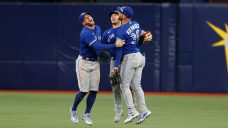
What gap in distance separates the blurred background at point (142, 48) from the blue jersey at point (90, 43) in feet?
25.0

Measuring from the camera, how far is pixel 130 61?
1261 centimetres

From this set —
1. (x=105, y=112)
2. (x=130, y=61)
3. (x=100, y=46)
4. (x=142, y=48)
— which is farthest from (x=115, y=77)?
(x=142, y=48)

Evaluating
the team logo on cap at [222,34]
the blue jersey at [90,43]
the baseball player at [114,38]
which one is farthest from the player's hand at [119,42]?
the team logo on cap at [222,34]

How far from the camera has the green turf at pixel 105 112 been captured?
13078 millimetres

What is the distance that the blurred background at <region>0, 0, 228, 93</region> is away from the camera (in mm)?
20500

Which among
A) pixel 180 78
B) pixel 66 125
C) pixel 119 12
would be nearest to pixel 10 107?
pixel 66 125

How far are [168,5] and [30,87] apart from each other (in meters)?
4.69

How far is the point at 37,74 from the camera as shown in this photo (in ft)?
69.6

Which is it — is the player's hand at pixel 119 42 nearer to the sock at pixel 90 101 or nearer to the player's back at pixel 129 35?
the player's back at pixel 129 35

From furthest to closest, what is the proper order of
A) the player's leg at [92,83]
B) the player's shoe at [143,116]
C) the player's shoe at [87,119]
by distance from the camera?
1. the player's leg at [92,83]
2. the player's shoe at [87,119]
3. the player's shoe at [143,116]

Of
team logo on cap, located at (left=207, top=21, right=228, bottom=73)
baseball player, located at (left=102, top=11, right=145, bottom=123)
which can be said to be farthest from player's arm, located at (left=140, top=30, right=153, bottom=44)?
team logo on cap, located at (left=207, top=21, right=228, bottom=73)

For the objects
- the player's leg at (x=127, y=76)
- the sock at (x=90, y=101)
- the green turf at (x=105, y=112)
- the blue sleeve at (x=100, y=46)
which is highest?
the blue sleeve at (x=100, y=46)

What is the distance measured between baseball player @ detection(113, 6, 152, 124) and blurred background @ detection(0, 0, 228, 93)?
7.96 m

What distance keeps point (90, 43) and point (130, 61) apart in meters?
0.77
